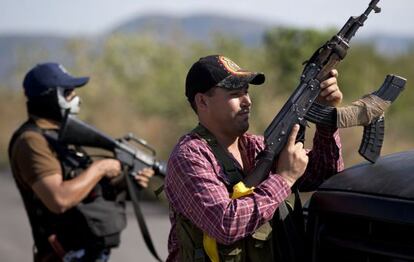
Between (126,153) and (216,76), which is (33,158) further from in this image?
(216,76)

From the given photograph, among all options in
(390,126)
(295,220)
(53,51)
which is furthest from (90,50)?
(295,220)

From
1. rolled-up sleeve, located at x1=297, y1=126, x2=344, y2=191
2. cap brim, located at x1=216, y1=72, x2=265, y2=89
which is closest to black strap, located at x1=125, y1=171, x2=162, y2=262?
rolled-up sleeve, located at x1=297, y1=126, x2=344, y2=191

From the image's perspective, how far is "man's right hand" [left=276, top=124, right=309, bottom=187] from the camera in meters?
3.37

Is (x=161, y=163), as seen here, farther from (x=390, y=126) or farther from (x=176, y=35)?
(x=176, y=35)

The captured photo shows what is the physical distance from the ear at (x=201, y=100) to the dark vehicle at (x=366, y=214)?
1.80ft

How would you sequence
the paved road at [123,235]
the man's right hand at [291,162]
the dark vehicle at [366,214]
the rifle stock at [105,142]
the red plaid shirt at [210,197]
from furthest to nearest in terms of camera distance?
the paved road at [123,235], the rifle stock at [105,142], the man's right hand at [291,162], the red plaid shirt at [210,197], the dark vehicle at [366,214]

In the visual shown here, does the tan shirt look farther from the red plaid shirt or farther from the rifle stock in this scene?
the red plaid shirt

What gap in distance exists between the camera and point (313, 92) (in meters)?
3.54

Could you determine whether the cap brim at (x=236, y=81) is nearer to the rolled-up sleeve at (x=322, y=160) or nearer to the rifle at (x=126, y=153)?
the rolled-up sleeve at (x=322, y=160)

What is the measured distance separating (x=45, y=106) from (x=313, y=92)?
222cm

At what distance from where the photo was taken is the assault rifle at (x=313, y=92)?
3.44 meters

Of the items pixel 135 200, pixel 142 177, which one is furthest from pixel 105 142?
pixel 135 200

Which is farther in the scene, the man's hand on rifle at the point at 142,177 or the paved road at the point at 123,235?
the paved road at the point at 123,235

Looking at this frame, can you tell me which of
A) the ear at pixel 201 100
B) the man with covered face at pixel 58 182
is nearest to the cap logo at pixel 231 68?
the ear at pixel 201 100
